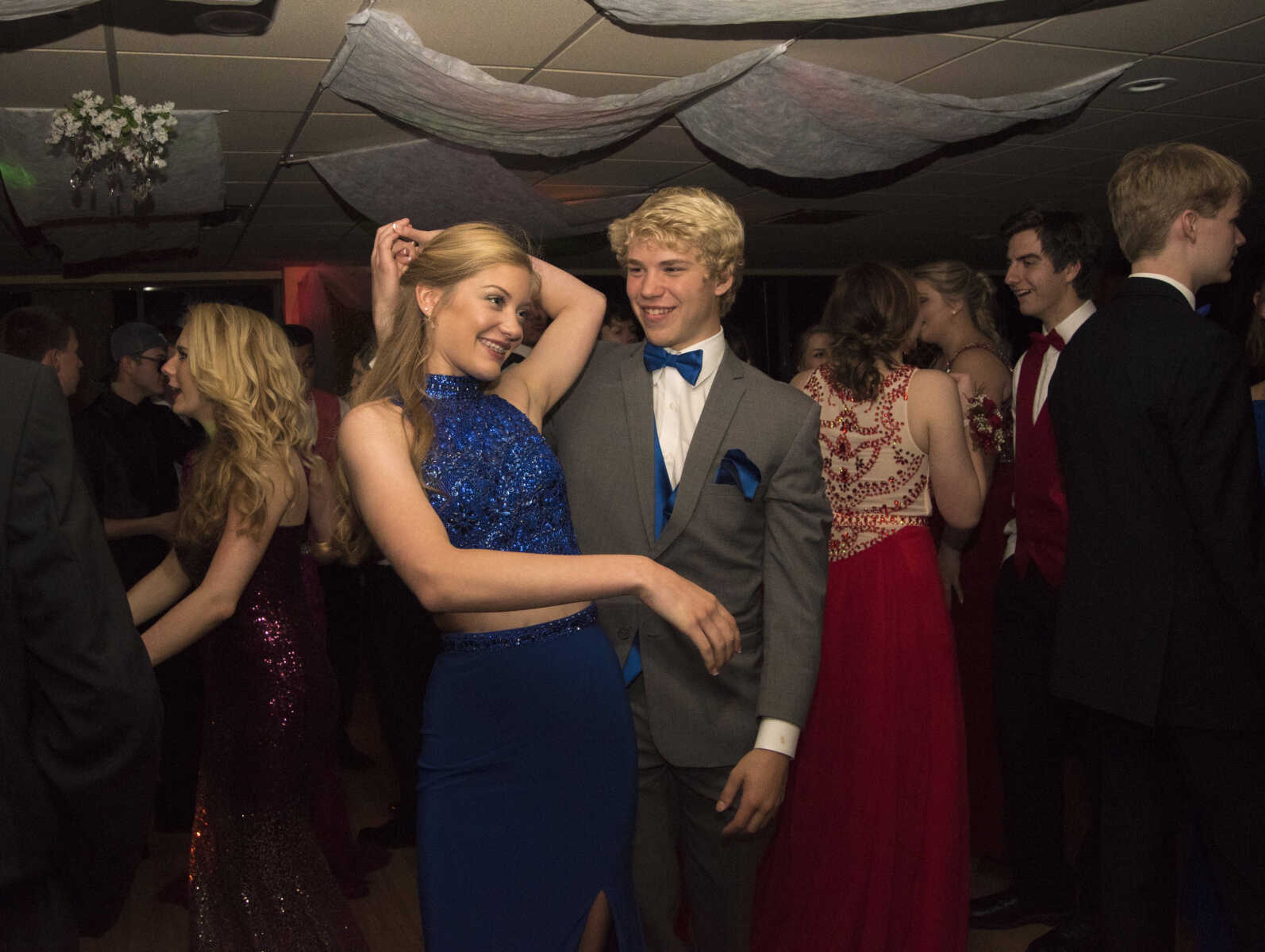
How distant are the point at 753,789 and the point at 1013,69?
3.73 metres

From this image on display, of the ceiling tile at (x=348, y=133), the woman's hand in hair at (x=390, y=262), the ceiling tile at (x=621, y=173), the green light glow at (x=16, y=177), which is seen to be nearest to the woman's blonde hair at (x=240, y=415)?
the woman's hand in hair at (x=390, y=262)

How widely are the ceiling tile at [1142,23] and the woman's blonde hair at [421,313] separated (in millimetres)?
2977

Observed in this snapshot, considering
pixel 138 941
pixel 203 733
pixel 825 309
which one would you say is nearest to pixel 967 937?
pixel 825 309

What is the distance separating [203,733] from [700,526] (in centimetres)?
131

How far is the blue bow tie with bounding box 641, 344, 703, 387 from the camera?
6.63ft

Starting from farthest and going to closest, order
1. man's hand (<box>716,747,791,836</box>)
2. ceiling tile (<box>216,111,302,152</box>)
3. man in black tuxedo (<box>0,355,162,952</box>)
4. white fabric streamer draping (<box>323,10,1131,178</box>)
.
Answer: ceiling tile (<box>216,111,302,152</box>)
white fabric streamer draping (<box>323,10,1131,178</box>)
man's hand (<box>716,747,791,836</box>)
man in black tuxedo (<box>0,355,162,952</box>)

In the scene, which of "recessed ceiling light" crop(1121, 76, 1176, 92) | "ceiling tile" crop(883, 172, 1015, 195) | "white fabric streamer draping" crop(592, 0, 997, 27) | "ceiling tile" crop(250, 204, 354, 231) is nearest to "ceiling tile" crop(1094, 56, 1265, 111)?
"recessed ceiling light" crop(1121, 76, 1176, 92)

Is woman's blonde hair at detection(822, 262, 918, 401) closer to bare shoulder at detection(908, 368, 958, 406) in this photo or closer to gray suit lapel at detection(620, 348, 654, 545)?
bare shoulder at detection(908, 368, 958, 406)

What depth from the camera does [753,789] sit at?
184cm

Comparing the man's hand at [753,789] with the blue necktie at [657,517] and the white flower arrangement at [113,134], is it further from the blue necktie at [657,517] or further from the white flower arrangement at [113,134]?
the white flower arrangement at [113,134]

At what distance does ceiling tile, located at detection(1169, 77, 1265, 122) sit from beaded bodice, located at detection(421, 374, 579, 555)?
15.2 ft

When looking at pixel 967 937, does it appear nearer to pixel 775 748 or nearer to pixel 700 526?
pixel 775 748

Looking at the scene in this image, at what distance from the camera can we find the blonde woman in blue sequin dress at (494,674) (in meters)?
1.67

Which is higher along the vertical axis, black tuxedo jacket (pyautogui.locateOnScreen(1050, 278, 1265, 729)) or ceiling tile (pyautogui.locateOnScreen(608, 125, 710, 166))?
ceiling tile (pyautogui.locateOnScreen(608, 125, 710, 166))
